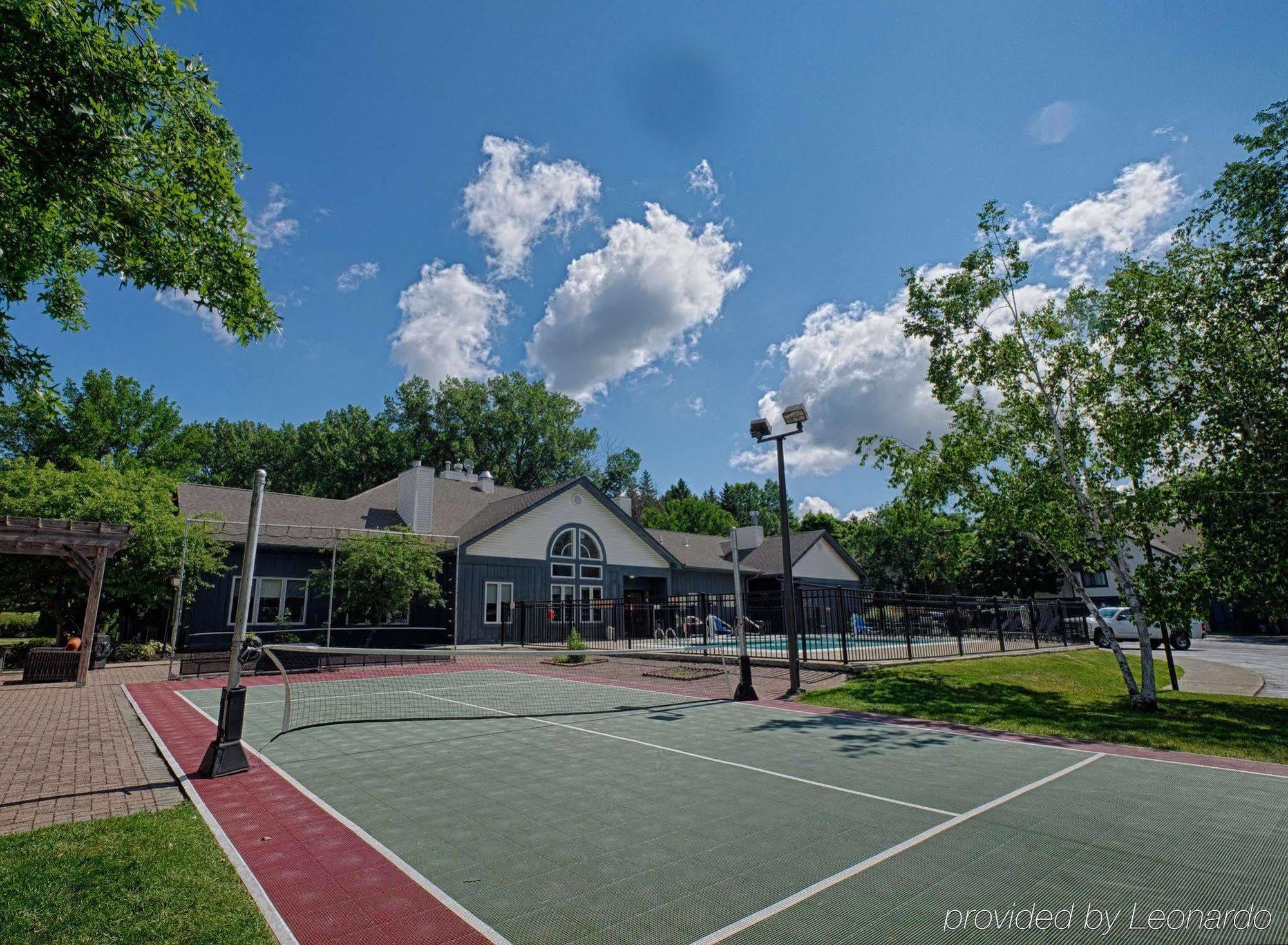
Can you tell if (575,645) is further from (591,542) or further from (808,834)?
(808,834)

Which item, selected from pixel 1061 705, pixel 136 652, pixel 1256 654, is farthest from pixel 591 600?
pixel 1256 654

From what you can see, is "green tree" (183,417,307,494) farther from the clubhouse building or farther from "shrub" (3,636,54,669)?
"shrub" (3,636,54,669)

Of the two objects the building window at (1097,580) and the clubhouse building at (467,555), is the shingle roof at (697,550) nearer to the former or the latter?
the clubhouse building at (467,555)

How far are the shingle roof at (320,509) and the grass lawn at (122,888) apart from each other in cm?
1674

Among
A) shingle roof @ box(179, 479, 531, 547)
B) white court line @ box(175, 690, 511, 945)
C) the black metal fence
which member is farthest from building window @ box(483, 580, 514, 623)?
white court line @ box(175, 690, 511, 945)

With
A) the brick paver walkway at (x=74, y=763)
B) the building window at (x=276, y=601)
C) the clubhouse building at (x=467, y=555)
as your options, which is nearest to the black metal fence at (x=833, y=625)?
the clubhouse building at (x=467, y=555)

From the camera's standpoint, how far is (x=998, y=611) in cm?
2111

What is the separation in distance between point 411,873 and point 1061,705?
12994 millimetres

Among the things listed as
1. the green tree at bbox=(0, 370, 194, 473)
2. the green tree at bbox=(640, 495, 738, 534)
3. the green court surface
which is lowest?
the green court surface

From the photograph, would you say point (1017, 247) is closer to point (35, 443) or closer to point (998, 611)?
point (998, 611)

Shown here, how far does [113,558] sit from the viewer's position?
2000 centimetres

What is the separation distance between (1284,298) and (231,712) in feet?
67.7

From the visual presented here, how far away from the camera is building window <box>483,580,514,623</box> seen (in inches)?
1077

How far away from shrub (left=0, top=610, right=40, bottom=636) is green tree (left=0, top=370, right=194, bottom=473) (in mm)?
9970
